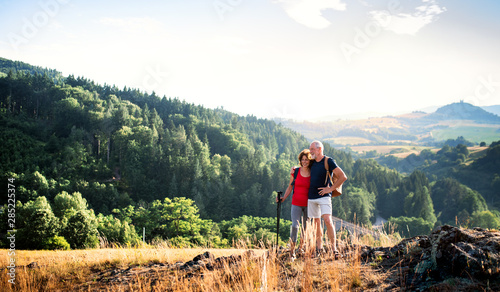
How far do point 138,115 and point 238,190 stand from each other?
143 feet

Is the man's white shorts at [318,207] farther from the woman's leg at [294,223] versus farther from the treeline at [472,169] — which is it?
the treeline at [472,169]

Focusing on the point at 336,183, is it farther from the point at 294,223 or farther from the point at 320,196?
the point at 294,223

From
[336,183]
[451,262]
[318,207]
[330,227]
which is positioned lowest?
[451,262]

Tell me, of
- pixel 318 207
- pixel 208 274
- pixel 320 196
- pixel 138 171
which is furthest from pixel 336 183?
pixel 138 171

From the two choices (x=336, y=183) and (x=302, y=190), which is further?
(x=302, y=190)

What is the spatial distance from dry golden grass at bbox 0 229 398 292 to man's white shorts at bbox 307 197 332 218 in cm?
76

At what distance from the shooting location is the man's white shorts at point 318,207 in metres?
6.35

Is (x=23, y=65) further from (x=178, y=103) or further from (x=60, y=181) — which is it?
(x=60, y=181)

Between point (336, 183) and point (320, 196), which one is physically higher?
point (336, 183)

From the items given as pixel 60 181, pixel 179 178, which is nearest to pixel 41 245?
pixel 60 181

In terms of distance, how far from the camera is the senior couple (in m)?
6.30

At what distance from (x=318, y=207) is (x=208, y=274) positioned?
2.60m

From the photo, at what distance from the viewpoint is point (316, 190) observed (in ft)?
21.1

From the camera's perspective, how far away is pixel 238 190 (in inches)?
3120
